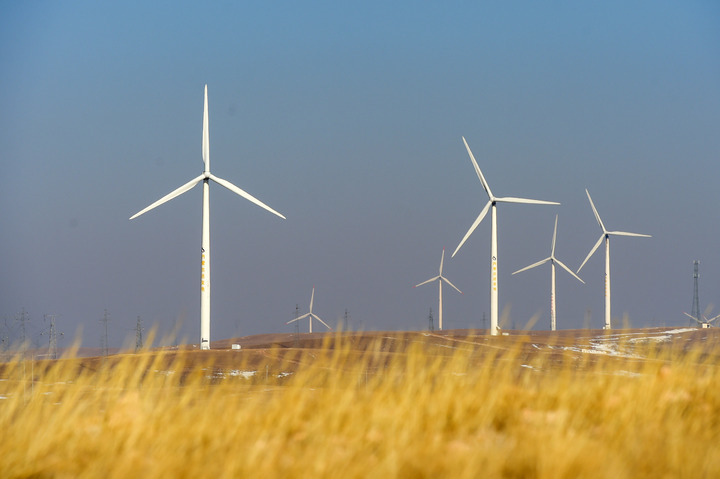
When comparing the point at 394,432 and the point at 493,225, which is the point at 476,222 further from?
the point at 394,432

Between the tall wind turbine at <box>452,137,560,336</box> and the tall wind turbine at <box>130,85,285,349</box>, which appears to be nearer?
the tall wind turbine at <box>130,85,285,349</box>

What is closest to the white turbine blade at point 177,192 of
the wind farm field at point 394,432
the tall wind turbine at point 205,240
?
the tall wind turbine at point 205,240

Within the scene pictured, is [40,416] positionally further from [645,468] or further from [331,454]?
[645,468]

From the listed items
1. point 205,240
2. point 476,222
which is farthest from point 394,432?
point 476,222

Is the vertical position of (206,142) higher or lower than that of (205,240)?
higher

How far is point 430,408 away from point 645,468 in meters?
2.82

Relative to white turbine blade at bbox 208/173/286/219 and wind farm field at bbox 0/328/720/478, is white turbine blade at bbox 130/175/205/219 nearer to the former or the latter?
white turbine blade at bbox 208/173/286/219

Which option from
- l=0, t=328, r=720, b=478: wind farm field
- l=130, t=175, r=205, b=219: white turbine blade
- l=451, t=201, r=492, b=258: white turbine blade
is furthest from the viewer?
l=451, t=201, r=492, b=258: white turbine blade

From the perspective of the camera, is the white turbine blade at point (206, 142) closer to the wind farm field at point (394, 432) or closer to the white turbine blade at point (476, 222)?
the white turbine blade at point (476, 222)

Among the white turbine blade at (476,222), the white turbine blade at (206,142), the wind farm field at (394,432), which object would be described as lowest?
the wind farm field at (394,432)

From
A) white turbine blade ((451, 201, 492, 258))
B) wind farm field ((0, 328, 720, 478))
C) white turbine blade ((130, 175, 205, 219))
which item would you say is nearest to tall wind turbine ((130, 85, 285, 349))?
white turbine blade ((130, 175, 205, 219))

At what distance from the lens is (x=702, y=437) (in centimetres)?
973

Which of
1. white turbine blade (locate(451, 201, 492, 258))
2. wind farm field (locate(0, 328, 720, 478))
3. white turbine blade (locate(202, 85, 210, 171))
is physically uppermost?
white turbine blade (locate(202, 85, 210, 171))

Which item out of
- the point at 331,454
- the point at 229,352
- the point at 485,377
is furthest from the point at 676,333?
the point at 331,454
